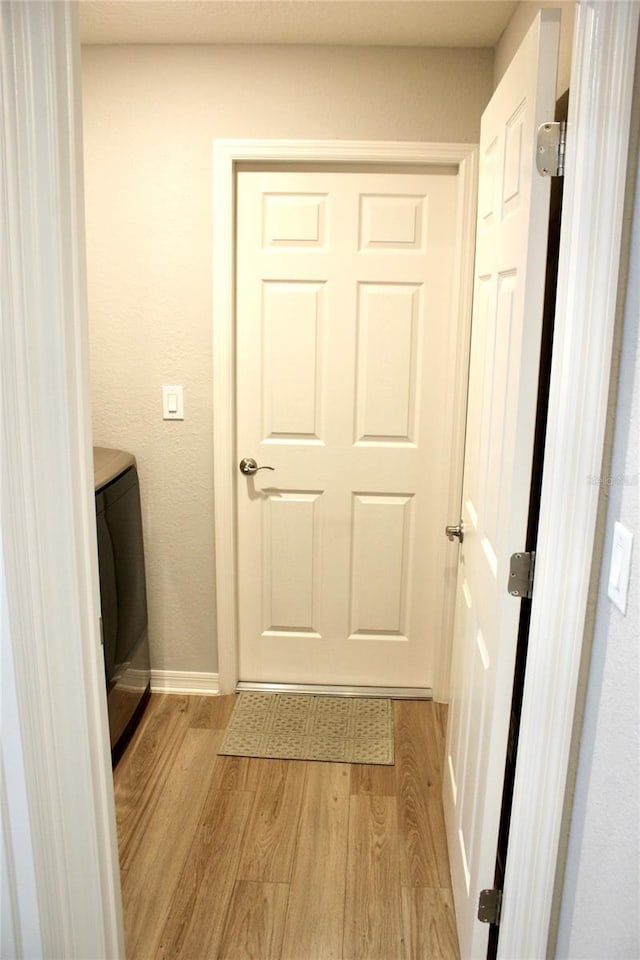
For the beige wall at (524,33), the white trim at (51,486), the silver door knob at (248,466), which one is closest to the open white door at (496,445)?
the beige wall at (524,33)

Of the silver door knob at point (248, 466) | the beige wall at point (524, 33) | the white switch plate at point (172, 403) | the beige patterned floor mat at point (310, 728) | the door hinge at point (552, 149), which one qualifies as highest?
the beige wall at point (524, 33)

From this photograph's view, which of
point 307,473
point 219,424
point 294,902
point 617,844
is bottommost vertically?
point 294,902

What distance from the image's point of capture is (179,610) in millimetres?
3021

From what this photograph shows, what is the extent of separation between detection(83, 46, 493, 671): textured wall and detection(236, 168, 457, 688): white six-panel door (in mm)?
158

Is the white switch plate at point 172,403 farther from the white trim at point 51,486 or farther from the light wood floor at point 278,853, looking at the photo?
the white trim at point 51,486

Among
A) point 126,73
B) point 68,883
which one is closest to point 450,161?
point 126,73

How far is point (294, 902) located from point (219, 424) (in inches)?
62.7

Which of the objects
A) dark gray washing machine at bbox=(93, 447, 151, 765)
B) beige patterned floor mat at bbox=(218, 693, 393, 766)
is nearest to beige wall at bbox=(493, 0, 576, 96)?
dark gray washing machine at bbox=(93, 447, 151, 765)

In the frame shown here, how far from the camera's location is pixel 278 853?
217 cm

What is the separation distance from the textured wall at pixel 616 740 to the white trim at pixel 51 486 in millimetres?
888

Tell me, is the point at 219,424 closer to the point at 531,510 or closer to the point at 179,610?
the point at 179,610

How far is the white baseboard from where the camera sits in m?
3.06

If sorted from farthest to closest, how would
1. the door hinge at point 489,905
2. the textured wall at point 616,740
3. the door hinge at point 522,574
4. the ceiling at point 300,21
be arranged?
→ the ceiling at point 300,21 → the door hinge at point 489,905 → the door hinge at point 522,574 → the textured wall at point 616,740

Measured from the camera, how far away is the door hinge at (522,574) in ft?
4.67
